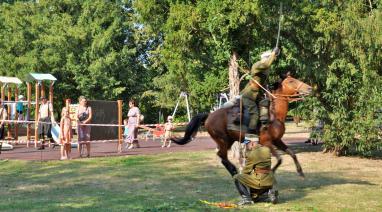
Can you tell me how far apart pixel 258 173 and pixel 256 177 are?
0.26 ft

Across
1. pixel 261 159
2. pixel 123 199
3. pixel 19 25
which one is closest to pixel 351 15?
pixel 261 159

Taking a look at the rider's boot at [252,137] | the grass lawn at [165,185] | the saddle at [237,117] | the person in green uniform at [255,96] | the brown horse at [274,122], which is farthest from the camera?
the brown horse at [274,122]

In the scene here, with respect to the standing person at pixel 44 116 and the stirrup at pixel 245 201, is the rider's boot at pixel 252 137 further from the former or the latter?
the standing person at pixel 44 116

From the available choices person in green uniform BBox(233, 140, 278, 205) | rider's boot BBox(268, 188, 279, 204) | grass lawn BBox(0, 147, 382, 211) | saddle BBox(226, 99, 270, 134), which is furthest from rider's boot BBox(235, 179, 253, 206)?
saddle BBox(226, 99, 270, 134)

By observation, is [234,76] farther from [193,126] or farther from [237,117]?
[237,117]

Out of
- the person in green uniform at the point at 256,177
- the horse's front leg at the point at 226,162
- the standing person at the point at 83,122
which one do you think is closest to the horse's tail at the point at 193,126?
the horse's front leg at the point at 226,162

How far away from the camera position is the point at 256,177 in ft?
30.2

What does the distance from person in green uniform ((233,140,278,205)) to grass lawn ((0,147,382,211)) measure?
0.70ft

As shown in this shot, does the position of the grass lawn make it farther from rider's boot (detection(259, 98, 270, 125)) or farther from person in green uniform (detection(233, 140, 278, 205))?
rider's boot (detection(259, 98, 270, 125))

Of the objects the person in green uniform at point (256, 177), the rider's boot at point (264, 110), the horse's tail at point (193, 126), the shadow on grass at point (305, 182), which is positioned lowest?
the shadow on grass at point (305, 182)

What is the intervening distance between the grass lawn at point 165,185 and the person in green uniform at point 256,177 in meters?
0.21

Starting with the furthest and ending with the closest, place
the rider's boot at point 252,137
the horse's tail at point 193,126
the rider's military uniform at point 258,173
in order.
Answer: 1. the horse's tail at point 193,126
2. the rider's boot at point 252,137
3. the rider's military uniform at point 258,173

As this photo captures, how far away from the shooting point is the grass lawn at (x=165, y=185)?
29.7 ft

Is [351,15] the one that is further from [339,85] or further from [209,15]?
[209,15]
